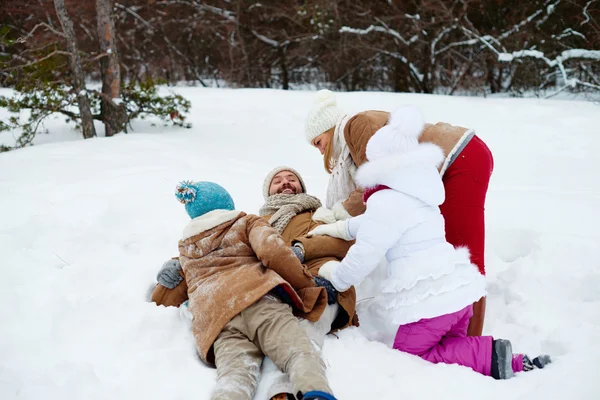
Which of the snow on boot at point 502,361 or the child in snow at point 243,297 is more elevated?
the child in snow at point 243,297

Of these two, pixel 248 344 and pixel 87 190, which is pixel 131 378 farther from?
pixel 87 190

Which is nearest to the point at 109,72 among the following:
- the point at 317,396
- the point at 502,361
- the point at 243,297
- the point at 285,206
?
the point at 285,206

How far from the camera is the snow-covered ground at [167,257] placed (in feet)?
7.20

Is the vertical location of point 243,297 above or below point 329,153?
below

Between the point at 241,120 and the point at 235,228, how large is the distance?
571 centimetres

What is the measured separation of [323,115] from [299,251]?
0.92 meters

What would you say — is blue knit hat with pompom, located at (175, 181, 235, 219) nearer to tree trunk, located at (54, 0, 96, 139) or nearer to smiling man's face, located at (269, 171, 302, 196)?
smiling man's face, located at (269, 171, 302, 196)

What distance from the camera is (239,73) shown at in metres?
Result: 13.0

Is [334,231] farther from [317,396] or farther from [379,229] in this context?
[317,396]

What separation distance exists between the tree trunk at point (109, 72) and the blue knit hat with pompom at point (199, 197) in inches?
→ 192

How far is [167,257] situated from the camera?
346 cm

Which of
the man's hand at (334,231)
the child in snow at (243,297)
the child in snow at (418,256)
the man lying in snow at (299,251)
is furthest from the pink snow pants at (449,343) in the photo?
the man's hand at (334,231)

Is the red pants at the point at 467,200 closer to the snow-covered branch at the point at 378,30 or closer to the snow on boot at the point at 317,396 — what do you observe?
the snow on boot at the point at 317,396

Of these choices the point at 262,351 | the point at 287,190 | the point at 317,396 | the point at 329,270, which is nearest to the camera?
the point at 317,396
